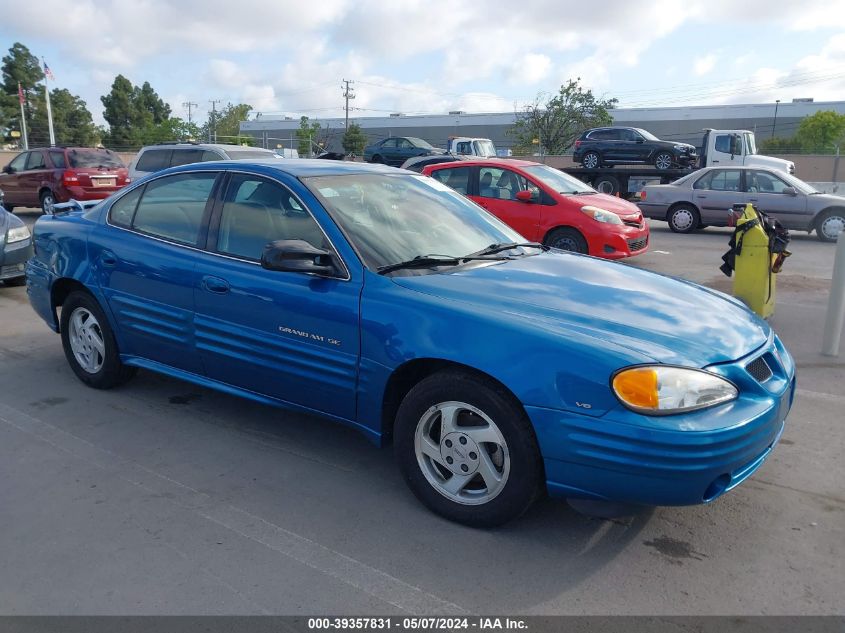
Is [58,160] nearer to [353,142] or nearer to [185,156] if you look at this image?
[185,156]

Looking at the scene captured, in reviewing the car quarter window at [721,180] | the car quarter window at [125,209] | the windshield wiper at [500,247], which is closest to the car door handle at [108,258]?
the car quarter window at [125,209]

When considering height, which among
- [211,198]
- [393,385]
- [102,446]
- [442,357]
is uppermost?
[211,198]

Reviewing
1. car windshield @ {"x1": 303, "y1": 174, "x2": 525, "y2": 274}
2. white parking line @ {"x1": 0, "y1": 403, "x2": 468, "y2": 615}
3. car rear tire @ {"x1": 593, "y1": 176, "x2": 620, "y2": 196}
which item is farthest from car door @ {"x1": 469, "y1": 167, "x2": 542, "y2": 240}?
car rear tire @ {"x1": 593, "y1": 176, "x2": 620, "y2": 196}

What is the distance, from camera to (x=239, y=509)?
3.48m

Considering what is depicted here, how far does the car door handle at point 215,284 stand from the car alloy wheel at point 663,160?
2232 cm

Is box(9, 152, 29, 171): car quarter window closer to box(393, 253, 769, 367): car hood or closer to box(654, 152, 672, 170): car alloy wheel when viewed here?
box(393, 253, 769, 367): car hood

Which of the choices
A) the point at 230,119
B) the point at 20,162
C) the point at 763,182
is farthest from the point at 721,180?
the point at 230,119

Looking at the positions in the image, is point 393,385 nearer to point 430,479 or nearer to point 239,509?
point 430,479

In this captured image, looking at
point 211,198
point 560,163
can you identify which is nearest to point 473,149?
point 560,163

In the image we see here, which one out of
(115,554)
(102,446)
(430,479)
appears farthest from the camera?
(102,446)

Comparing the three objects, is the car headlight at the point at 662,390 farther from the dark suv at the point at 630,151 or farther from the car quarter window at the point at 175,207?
A: the dark suv at the point at 630,151

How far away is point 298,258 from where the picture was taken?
357cm

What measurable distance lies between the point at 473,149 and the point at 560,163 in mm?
13711

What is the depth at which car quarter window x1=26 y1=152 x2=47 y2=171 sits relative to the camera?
16.6 metres
